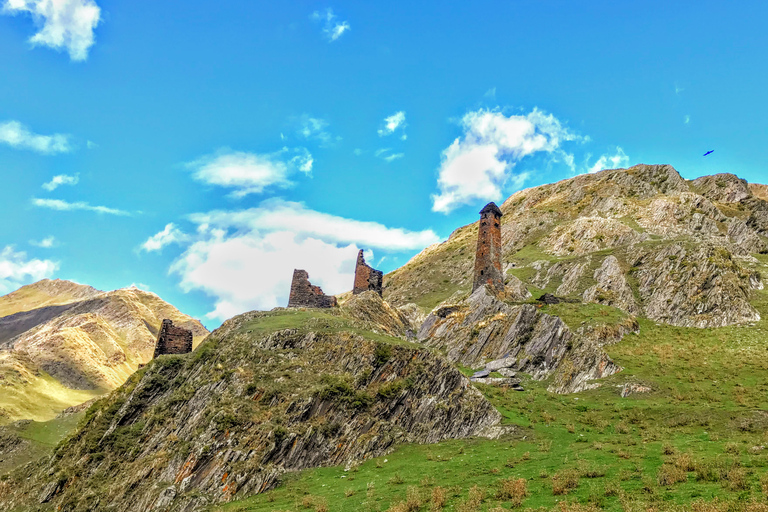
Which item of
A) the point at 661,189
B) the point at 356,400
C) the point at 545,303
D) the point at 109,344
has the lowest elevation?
the point at 356,400

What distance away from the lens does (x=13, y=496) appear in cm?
3278

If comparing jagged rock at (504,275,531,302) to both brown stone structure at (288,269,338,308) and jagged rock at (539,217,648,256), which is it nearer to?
jagged rock at (539,217,648,256)

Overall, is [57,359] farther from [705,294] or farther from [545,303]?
[705,294]

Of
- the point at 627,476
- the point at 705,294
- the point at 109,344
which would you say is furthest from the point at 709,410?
the point at 109,344

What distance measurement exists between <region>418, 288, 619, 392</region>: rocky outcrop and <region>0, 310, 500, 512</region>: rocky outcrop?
14.2 meters

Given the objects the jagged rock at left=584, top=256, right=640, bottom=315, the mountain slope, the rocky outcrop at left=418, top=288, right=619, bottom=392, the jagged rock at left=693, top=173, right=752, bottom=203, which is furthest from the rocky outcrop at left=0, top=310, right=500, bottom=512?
the jagged rock at left=693, top=173, right=752, bottom=203

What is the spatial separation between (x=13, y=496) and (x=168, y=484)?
16193 millimetres

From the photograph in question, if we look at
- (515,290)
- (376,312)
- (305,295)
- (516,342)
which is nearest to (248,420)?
(516,342)

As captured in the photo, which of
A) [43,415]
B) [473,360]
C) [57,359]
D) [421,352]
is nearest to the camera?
[421,352]

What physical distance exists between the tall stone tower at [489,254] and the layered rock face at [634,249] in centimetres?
269

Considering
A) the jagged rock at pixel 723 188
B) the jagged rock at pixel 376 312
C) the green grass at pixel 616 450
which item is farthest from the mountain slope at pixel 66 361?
the jagged rock at pixel 723 188

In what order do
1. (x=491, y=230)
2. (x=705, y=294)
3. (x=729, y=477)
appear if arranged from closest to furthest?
(x=729, y=477)
(x=705, y=294)
(x=491, y=230)

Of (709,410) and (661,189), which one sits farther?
(661,189)

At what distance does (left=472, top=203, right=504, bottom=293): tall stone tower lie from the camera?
2724 inches
